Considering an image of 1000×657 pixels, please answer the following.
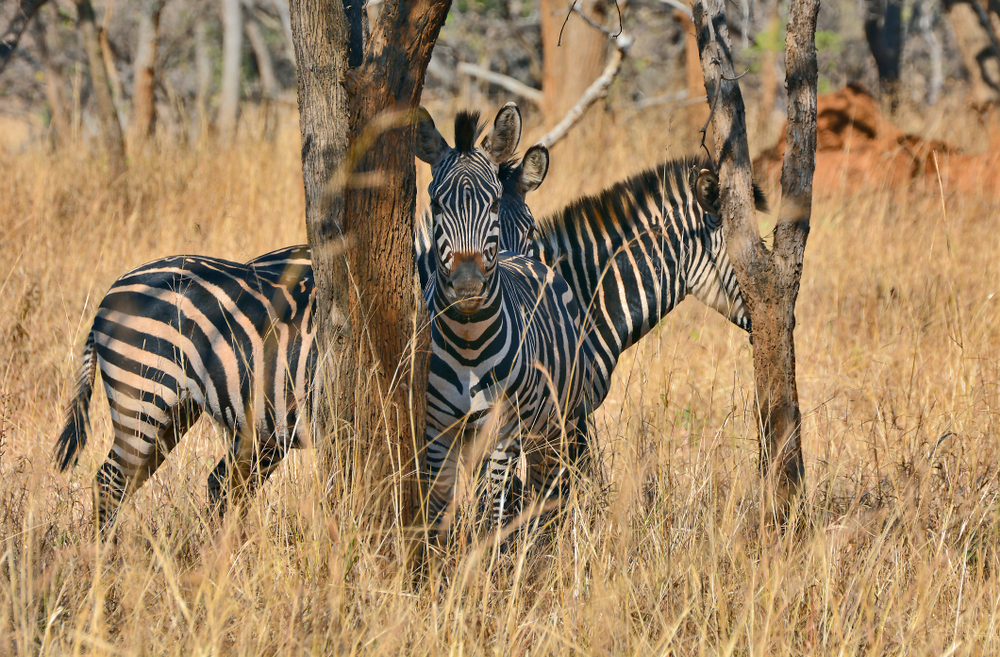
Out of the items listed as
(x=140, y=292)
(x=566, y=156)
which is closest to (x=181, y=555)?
(x=140, y=292)

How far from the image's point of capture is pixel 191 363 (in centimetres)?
285

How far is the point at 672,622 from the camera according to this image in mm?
2066

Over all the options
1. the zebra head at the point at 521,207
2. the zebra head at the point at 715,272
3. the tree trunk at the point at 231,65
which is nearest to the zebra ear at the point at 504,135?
the zebra head at the point at 521,207

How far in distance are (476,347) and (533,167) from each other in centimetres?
192

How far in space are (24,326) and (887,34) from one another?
11.8 m

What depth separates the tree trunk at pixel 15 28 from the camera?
4167mm

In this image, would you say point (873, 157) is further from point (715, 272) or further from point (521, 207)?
point (521, 207)

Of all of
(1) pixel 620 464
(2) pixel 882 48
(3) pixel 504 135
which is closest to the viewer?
(3) pixel 504 135

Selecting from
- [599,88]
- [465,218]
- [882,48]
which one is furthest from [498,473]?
[882,48]

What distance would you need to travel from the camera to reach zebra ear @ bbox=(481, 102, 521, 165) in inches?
108

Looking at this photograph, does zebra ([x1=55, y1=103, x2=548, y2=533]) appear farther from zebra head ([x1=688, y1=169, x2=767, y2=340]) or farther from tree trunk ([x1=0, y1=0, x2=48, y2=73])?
tree trunk ([x1=0, y1=0, x2=48, y2=73])

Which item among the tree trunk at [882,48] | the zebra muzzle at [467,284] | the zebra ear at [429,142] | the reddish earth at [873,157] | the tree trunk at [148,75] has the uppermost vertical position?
the tree trunk at [882,48]

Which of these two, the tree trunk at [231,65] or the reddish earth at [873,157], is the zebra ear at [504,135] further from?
the tree trunk at [231,65]

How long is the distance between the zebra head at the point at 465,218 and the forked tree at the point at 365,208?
0.45 ft
